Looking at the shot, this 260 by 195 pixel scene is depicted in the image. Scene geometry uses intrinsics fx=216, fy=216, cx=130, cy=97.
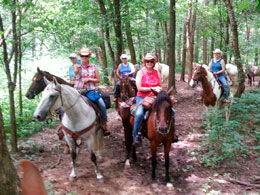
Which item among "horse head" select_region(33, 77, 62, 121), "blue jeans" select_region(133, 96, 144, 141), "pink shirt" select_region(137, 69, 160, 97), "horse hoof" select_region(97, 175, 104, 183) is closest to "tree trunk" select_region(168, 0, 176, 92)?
"pink shirt" select_region(137, 69, 160, 97)

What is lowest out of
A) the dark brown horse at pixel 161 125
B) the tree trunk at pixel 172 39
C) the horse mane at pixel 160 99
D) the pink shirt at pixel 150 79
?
the dark brown horse at pixel 161 125

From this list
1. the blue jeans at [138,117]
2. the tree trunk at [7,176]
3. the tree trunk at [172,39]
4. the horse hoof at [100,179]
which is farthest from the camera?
the tree trunk at [172,39]

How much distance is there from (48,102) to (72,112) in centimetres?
63

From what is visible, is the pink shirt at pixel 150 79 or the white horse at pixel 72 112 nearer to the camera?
the white horse at pixel 72 112

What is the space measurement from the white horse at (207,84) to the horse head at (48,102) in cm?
524

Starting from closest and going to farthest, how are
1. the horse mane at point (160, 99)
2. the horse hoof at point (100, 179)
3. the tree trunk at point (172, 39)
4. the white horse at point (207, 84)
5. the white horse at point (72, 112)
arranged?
the white horse at point (72, 112)
the horse mane at point (160, 99)
the horse hoof at point (100, 179)
the white horse at point (207, 84)
the tree trunk at point (172, 39)

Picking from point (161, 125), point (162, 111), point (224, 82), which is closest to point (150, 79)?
point (162, 111)

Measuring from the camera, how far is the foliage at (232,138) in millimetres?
5188

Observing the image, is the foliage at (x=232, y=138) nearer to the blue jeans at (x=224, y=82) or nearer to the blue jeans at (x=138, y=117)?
the blue jeans at (x=224, y=82)

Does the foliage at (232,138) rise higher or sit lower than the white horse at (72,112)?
lower

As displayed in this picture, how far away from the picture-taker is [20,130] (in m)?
7.14

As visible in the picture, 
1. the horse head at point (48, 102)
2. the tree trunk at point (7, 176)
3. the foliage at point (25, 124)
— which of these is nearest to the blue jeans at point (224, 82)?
the horse head at point (48, 102)

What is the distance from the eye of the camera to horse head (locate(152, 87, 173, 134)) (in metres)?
4.05

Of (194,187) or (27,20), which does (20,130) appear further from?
(194,187)
